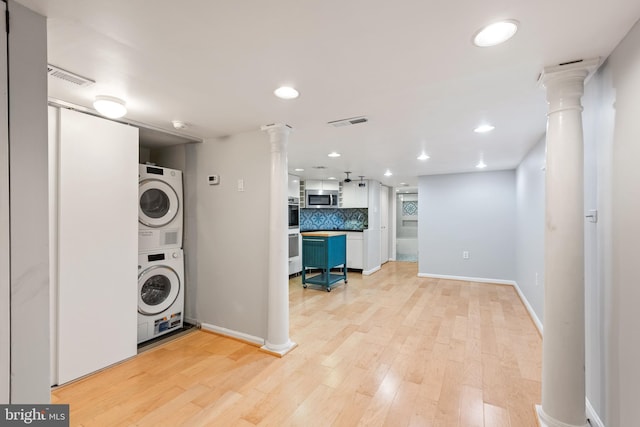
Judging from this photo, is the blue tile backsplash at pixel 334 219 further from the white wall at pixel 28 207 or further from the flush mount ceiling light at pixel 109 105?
the white wall at pixel 28 207

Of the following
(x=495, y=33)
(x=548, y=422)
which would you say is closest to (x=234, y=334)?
(x=548, y=422)

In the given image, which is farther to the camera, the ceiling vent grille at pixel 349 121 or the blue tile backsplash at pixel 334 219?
the blue tile backsplash at pixel 334 219

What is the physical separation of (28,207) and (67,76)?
1062 mm

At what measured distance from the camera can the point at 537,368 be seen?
229 centimetres

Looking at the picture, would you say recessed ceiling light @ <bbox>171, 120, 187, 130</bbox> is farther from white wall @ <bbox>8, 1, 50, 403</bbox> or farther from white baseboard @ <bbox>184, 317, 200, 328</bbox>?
white baseboard @ <bbox>184, 317, 200, 328</bbox>

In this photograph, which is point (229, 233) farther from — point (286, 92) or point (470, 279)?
point (470, 279)

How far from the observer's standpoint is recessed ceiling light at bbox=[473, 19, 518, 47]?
3.92 ft

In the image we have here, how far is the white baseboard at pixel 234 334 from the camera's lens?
2749mm

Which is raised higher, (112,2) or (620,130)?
(112,2)

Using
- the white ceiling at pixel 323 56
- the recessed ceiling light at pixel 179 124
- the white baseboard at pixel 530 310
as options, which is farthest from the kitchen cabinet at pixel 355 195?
the recessed ceiling light at pixel 179 124

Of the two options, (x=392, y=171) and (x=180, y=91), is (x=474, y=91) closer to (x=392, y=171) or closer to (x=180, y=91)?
(x=180, y=91)

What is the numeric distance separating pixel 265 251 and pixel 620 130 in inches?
99.3

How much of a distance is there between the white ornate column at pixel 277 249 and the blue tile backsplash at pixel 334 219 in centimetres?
430

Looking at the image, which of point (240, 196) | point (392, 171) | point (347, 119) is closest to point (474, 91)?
point (347, 119)
